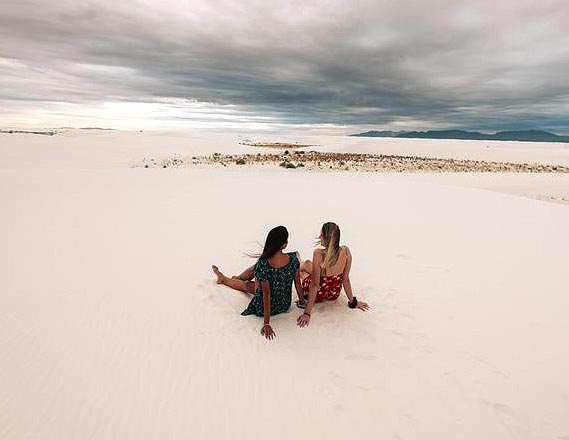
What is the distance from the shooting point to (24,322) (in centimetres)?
396

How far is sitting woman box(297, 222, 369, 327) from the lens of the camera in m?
4.03

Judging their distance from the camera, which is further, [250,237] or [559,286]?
[250,237]

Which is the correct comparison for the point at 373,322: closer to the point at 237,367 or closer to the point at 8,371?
the point at 237,367

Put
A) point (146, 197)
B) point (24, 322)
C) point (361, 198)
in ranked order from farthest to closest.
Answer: point (361, 198), point (146, 197), point (24, 322)

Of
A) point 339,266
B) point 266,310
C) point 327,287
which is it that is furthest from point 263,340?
point 339,266

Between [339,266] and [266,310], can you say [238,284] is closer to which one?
[266,310]

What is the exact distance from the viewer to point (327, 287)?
446cm

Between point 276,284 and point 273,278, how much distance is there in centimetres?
11

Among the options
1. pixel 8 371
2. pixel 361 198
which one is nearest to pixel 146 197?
pixel 361 198

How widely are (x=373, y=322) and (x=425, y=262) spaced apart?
2.48 meters

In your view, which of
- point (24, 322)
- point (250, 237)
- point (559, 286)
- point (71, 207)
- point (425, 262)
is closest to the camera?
point (24, 322)

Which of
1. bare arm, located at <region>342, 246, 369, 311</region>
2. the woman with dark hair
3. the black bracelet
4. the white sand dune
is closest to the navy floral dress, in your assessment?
the woman with dark hair

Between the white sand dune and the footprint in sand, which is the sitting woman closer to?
the white sand dune

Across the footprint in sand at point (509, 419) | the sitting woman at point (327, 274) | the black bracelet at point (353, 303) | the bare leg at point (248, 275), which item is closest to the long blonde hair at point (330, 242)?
the sitting woman at point (327, 274)
